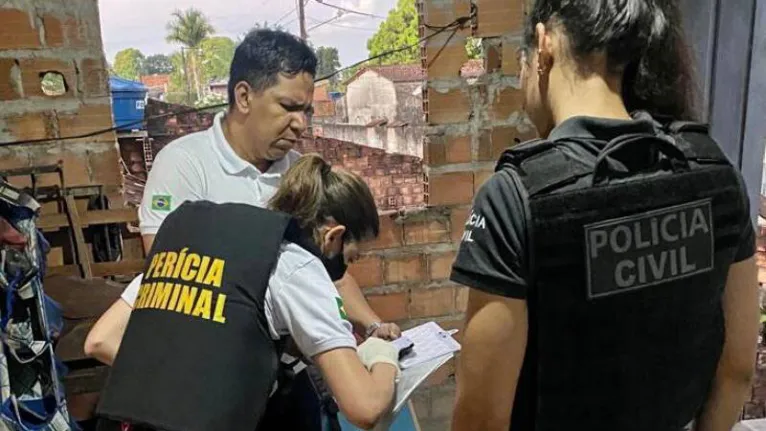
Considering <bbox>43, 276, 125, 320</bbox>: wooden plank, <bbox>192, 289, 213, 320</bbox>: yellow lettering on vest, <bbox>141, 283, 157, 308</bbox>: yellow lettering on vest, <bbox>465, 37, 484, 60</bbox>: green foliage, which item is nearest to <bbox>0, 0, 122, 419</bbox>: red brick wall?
<bbox>43, 276, 125, 320</bbox>: wooden plank

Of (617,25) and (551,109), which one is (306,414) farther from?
(617,25)

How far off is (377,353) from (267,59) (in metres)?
0.73

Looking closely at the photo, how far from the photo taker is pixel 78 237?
149 centimetres

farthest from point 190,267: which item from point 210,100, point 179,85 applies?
point 179,85

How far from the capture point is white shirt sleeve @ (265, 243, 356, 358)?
0.95 meters

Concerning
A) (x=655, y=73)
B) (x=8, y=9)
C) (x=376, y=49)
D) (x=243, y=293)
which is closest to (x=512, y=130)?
(x=376, y=49)

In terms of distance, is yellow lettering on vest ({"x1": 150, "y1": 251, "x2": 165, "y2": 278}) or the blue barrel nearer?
yellow lettering on vest ({"x1": 150, "y1": 251, "x2": 165, "y2": 278})

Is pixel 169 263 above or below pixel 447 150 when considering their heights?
below

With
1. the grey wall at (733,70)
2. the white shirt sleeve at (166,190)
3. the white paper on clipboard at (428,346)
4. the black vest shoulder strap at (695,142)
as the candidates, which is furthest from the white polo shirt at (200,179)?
the grey wall at (733,70)

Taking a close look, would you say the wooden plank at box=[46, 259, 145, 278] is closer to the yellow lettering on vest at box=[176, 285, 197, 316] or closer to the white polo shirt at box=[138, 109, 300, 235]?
the white polo shirt at box=[138, 109, 300, 235]

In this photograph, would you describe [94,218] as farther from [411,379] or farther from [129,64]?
[411,379]

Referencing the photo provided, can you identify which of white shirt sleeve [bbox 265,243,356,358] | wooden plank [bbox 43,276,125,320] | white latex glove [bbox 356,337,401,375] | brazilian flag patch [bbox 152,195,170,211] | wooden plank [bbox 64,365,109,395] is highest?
brazilian flag patch [bbox 152,195,170,211]

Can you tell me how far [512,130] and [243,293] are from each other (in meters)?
1.08

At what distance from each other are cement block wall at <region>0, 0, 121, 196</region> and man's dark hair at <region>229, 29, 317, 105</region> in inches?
14.5
